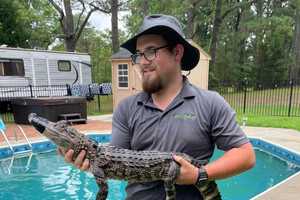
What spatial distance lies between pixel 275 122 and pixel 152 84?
1101 cm

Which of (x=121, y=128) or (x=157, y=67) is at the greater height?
(x=157, y=67)

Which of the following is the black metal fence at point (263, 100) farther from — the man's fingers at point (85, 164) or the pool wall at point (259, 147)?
the man's fingers at point (85, 164)

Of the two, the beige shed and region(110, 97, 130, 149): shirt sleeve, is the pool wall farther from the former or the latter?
region(110, 97, 130, 149): shirt sleeve

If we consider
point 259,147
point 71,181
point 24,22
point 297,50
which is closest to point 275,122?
point 259,147

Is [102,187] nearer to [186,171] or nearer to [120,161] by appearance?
[120,161]

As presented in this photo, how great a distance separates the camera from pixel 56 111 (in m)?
12.6

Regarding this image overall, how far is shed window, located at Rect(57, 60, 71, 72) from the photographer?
65.0ft

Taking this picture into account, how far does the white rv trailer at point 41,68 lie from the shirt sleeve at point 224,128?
53.5 feet

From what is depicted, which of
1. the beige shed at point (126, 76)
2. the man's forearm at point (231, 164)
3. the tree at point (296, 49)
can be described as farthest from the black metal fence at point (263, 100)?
the man's forearm at point (231, 164)

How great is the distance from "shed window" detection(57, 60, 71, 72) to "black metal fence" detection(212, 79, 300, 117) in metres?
9.04

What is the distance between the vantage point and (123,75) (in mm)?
15102

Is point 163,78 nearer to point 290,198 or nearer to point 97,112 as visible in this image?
point 290,198

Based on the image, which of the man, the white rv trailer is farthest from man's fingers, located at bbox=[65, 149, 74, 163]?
the white rv trailer

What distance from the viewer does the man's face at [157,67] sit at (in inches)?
71.1
